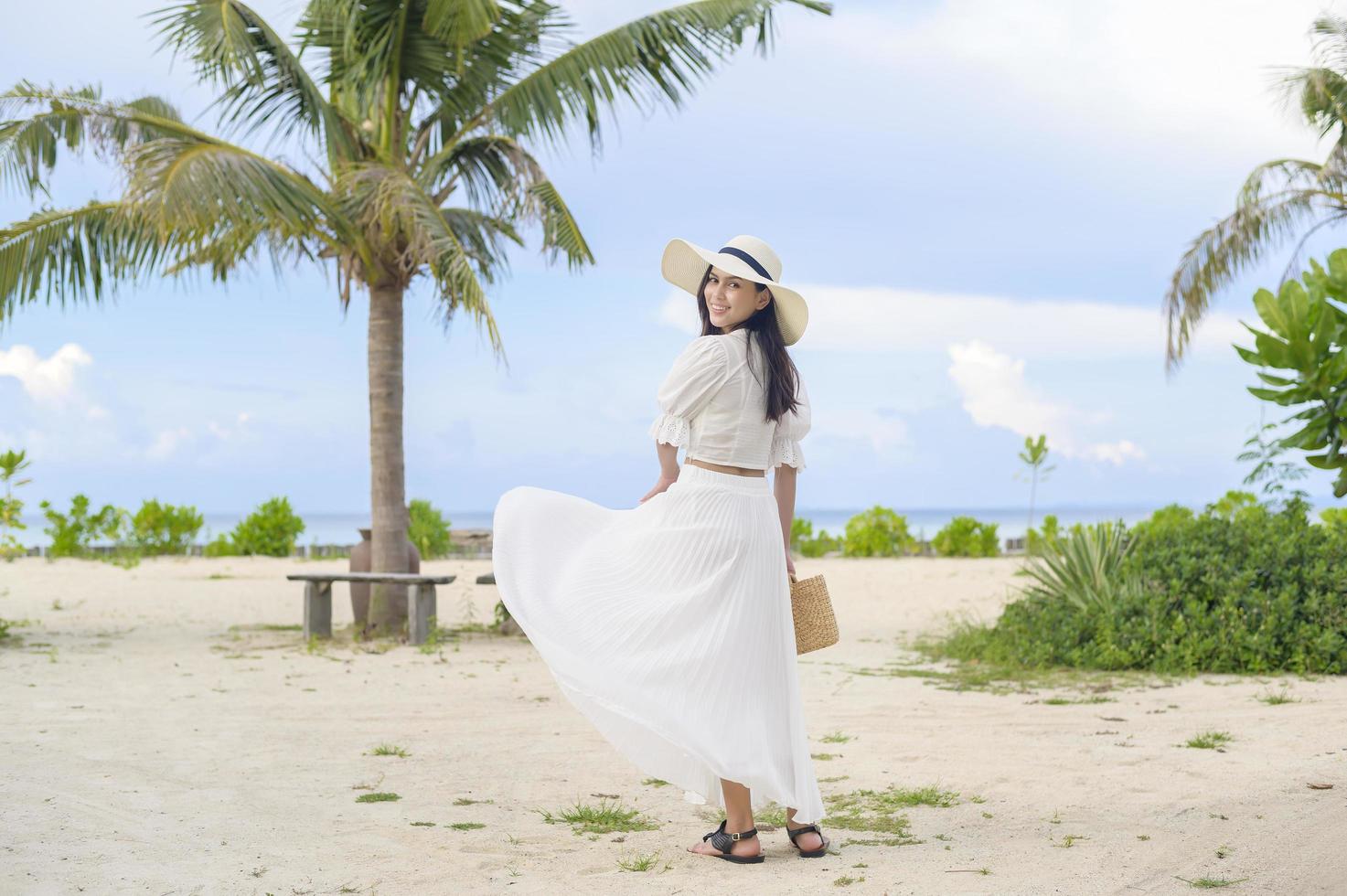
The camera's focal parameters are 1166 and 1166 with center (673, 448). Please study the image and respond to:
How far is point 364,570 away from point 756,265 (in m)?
7.99

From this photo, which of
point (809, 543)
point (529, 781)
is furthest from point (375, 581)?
point (809, 543)

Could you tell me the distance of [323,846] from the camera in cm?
419

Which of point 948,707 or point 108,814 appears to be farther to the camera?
point 948,707

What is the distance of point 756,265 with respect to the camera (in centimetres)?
403

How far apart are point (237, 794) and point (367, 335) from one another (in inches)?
255

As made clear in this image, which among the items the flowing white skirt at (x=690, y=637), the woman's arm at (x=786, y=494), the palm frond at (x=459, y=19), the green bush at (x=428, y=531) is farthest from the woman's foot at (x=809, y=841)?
the green bush at (x=428, y=531)

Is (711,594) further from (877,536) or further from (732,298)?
(877,536)

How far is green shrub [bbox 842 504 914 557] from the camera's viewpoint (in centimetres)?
2028

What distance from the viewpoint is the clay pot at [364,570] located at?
1097 centimetres

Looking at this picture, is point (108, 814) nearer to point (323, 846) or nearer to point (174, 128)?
point (323, 846)

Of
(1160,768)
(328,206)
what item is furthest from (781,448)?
(328,206)

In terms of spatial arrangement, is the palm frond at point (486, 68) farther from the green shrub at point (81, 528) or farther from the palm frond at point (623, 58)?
the green shrub at point (81, 528)

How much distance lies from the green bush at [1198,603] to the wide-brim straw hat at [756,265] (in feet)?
18.3

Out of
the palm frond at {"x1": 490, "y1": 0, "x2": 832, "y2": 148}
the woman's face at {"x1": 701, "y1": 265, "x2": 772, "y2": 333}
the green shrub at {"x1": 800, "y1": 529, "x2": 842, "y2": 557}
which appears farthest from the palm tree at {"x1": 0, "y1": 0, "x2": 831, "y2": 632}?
the green shrub at {"x1": 800, "y1": 529, "x2": 842, "y2": 557}
